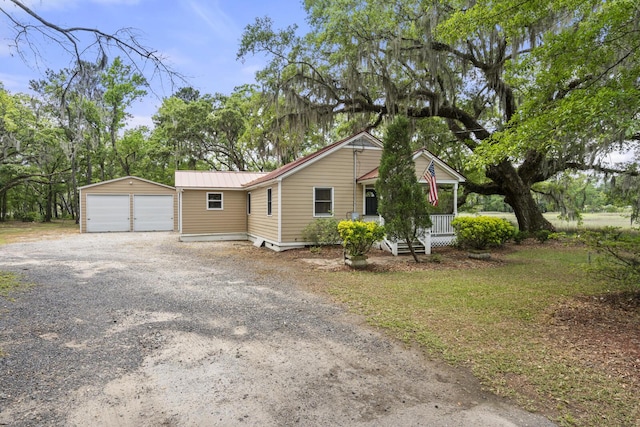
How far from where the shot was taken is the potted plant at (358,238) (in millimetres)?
8641

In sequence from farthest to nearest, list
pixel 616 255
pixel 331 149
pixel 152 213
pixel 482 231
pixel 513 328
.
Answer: pixel 152 213 → pixel 331 149 → pixel 482 231 → pixel 616 255 → pixel 513 328

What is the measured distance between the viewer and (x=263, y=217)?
1396cm

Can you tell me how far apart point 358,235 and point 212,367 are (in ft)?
18.9

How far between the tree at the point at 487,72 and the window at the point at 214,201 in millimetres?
5508

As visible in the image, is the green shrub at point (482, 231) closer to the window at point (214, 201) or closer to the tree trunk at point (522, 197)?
the tree trunk at point (522, 197)

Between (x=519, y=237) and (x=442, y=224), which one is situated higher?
(x=442, y=224)

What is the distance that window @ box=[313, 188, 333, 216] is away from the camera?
12723 millimetres

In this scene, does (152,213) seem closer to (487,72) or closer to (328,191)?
(328,191)

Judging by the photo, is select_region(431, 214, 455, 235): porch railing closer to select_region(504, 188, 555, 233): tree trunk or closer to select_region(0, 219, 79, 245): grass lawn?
select_region(504, 188, 555, 233): tree trunk

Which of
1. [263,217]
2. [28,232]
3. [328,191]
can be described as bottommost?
[28,232]

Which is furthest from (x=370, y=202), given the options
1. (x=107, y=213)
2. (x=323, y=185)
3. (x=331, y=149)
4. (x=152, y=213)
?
(x=107, y=213)

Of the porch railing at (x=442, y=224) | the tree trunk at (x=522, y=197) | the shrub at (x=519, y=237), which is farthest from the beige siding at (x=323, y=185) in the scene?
the tree trunk at (x=522, y=197)

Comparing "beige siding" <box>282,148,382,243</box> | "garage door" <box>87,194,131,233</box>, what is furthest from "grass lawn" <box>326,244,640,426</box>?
"garage door" <box>87,194,131,233</box>

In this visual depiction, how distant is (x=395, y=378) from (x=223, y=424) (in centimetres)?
152
